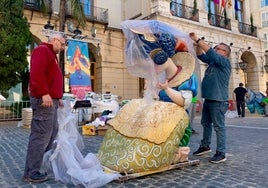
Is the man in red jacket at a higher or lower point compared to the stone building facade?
lower

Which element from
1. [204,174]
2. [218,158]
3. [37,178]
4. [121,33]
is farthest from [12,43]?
[204,174]

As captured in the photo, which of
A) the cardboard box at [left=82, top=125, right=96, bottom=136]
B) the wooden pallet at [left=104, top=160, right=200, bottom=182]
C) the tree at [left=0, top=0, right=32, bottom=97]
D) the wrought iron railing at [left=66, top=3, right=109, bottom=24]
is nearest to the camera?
the wooden pallet at [left=104, top=160, right=200, bottom=182]

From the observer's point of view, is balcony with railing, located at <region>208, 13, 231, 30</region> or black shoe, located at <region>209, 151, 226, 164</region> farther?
balcony with railing, located at <region>208, 13, 231, 30</region>

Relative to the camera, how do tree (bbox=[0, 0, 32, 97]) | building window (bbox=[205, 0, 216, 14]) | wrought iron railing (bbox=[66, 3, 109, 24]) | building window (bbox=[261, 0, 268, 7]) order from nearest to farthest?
tree (bbox=[0, 0, 32, 97]) → wrought iron railing (bbox=[66, 3, 109, 24]) → building window (bbox=[205, 0, 216, 14]) → building window (bbox=[261, 0, 268, 7])

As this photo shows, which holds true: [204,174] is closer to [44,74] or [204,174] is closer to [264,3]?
[44,74]

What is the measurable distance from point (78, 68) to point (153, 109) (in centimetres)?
1164

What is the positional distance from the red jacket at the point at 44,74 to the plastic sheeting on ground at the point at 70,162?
0.40m

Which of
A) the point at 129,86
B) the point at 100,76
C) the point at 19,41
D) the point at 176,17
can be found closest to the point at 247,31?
the point at 176,17

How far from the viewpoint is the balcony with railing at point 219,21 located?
22.5m

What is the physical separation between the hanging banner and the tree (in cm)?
213

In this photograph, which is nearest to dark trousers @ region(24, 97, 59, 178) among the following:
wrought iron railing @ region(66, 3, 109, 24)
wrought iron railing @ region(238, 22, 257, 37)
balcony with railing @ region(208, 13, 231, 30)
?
wrought iron railing @ region(66, 3, 109, 24)

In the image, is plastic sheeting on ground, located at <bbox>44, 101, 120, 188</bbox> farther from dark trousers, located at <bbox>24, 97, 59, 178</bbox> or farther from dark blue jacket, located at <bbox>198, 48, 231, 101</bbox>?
dark blue jacket, located at <bbox>198, 48, 231, 101</bbox>

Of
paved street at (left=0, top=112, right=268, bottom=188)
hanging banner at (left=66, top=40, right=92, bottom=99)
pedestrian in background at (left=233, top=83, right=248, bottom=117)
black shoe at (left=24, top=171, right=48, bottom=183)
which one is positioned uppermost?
hanging banner at (left=66, top=40, right=92, bottom=99)

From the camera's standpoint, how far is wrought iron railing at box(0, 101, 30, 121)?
42.4ft
